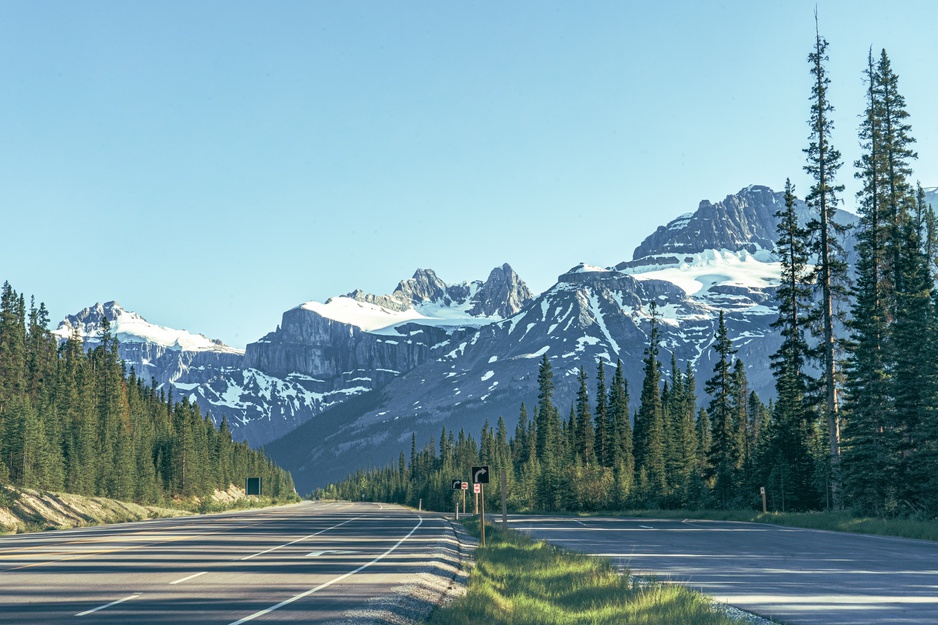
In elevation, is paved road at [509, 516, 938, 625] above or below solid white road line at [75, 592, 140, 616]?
below

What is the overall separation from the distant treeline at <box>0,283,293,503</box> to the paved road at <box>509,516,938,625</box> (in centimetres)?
6226

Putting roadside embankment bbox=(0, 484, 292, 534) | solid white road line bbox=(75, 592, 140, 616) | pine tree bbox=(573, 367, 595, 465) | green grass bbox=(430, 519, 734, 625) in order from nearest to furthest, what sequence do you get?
green grass bbox=(430, 519, 734, 625) < solid white road line bbox=(75, 592, 140, 616) < roadside embankment bbox=(0, 484, 292, 534) < pine tree bbox=(573, 367, 595, 465)

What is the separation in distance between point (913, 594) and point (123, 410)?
13325 cm

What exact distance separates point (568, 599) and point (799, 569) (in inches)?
325

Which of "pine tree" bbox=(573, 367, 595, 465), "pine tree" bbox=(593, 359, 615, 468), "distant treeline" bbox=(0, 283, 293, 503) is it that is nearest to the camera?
"distant treeline" bbox=(0, 283, 293, 503)

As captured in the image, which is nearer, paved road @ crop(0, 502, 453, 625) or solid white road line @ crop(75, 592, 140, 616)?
solid white road line @ crop(75, 592, 140, 616)

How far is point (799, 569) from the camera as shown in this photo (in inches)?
930

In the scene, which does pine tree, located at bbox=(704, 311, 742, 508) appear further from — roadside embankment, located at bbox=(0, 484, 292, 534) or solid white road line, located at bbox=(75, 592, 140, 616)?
solid white road line, located at bbox=(75, 592, 140, 616)

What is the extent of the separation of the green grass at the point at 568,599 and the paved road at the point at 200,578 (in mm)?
1958

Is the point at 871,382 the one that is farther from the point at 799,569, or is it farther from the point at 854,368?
the point at 799,569

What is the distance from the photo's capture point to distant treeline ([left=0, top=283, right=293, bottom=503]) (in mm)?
87688

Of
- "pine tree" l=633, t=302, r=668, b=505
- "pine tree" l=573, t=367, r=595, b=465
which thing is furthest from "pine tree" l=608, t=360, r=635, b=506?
"pine tree" l=573, t=367, r=595, b=465

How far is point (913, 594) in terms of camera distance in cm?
1744

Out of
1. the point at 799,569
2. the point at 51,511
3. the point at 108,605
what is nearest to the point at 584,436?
the point at 51,511
